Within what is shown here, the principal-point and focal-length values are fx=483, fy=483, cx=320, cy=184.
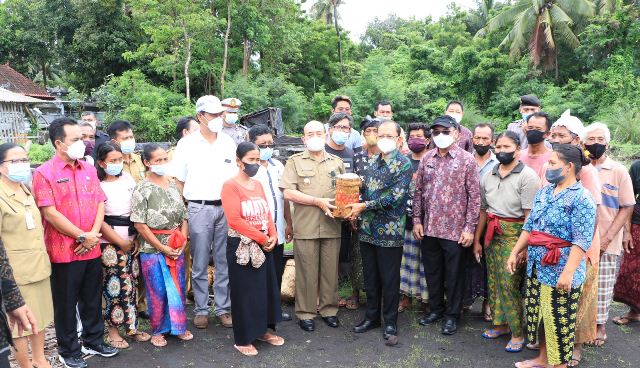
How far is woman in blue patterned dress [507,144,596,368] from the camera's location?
10.5 feet

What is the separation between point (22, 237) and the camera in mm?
3273

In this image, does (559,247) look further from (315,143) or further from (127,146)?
(127,146)

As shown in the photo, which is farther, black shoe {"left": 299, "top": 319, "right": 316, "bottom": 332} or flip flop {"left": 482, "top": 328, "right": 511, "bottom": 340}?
black shoe {"left": 299, "top": 319, "right": 316, "bottom": 332}

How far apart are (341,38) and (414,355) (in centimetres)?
2811

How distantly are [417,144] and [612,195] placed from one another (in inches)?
68.2

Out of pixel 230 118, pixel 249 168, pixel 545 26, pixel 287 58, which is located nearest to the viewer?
pixel 249 168

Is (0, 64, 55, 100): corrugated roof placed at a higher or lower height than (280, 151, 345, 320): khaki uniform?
higher

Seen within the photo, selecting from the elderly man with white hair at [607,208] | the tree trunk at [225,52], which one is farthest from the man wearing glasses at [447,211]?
the tree trunk at [225,52]

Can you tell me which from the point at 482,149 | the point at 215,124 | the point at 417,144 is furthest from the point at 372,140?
the point at 215,124

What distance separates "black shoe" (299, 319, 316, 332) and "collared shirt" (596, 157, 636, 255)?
2.66m

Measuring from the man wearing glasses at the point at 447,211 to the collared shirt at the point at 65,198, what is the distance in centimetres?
277

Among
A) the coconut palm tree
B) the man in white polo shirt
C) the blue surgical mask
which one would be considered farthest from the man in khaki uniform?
the coconut palm tree

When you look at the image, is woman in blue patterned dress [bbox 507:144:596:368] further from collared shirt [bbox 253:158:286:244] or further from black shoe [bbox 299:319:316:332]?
collared shirt [bbox 253:158:286:244]

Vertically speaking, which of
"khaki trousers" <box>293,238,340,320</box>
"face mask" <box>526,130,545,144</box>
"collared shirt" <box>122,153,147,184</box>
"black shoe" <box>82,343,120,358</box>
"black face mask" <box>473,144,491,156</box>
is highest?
"face mask" <box>526,130,545,144</box>
